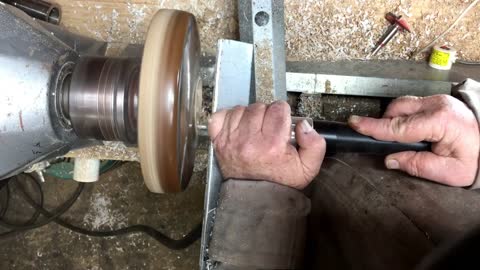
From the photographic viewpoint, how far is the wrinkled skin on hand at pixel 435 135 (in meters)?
0.68

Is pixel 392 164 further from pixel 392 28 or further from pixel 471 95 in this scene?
pixel 392 28

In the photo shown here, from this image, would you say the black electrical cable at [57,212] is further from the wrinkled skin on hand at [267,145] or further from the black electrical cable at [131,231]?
the wrinkled skin on hand at [267,145]

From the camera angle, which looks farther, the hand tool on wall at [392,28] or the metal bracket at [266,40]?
the hand tool on wall at [392,28]

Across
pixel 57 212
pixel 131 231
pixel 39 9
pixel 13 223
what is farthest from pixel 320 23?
pixel 13 223

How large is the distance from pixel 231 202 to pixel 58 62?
1.38 ft

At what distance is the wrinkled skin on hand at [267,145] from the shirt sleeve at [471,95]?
0.27m

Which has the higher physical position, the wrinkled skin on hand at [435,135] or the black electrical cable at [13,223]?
the wrinkled skin on hand at [435,135]

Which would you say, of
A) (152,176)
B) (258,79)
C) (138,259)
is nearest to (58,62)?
(152,176)

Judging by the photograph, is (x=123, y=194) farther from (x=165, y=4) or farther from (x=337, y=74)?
(x=337, y=74)

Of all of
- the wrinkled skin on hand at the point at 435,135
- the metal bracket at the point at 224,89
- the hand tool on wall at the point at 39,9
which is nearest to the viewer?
the wrinkled skin on hand at the point at 435,135

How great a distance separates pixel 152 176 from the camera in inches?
27.7

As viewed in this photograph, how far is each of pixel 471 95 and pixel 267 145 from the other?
1.25 feet

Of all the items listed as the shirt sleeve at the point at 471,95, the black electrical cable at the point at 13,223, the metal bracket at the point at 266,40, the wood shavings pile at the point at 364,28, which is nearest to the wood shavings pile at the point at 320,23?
the wood shavings pile at the point at 364,28

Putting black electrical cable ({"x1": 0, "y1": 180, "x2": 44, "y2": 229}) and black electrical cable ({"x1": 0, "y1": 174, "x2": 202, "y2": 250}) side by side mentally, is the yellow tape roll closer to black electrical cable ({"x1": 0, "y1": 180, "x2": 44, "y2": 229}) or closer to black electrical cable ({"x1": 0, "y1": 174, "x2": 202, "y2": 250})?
black electrical cable ({"x1": 0, "y1": 174, "x2": 202, "y2": 250})
